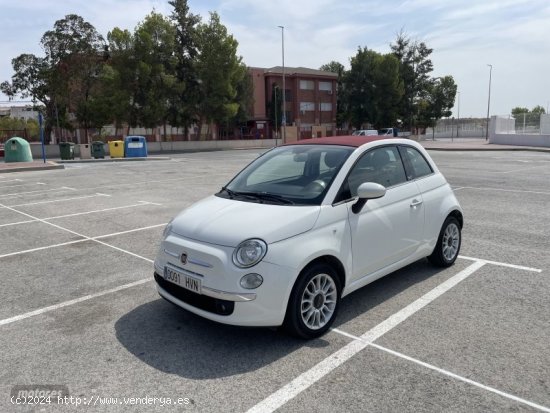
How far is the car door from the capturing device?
4090mm

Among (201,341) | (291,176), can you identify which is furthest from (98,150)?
(201,341)

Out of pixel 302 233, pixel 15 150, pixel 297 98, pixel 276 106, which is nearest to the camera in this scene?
pixel 302 233

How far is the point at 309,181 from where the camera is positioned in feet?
14.0

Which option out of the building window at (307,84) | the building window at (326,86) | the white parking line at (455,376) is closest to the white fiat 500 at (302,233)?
the white parking line at (455,376)

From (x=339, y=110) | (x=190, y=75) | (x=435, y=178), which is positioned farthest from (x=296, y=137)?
(x=435, y=178)

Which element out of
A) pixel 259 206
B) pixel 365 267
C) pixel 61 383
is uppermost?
pixel 259 206

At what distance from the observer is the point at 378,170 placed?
4.56 metres

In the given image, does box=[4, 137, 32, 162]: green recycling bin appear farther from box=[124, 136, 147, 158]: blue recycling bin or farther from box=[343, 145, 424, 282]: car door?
box=[343, 145, 424, 282]: car door

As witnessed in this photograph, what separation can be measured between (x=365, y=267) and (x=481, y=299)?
4.28 ft

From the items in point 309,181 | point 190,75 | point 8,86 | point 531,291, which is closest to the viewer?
point 309,181

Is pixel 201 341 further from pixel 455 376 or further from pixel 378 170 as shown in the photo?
pixel 378 170

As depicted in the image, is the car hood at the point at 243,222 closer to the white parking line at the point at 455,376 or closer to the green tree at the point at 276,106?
the white parking line at the point at 455,376

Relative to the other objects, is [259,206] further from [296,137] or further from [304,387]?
[296,137]

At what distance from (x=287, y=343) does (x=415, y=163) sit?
2.62m
